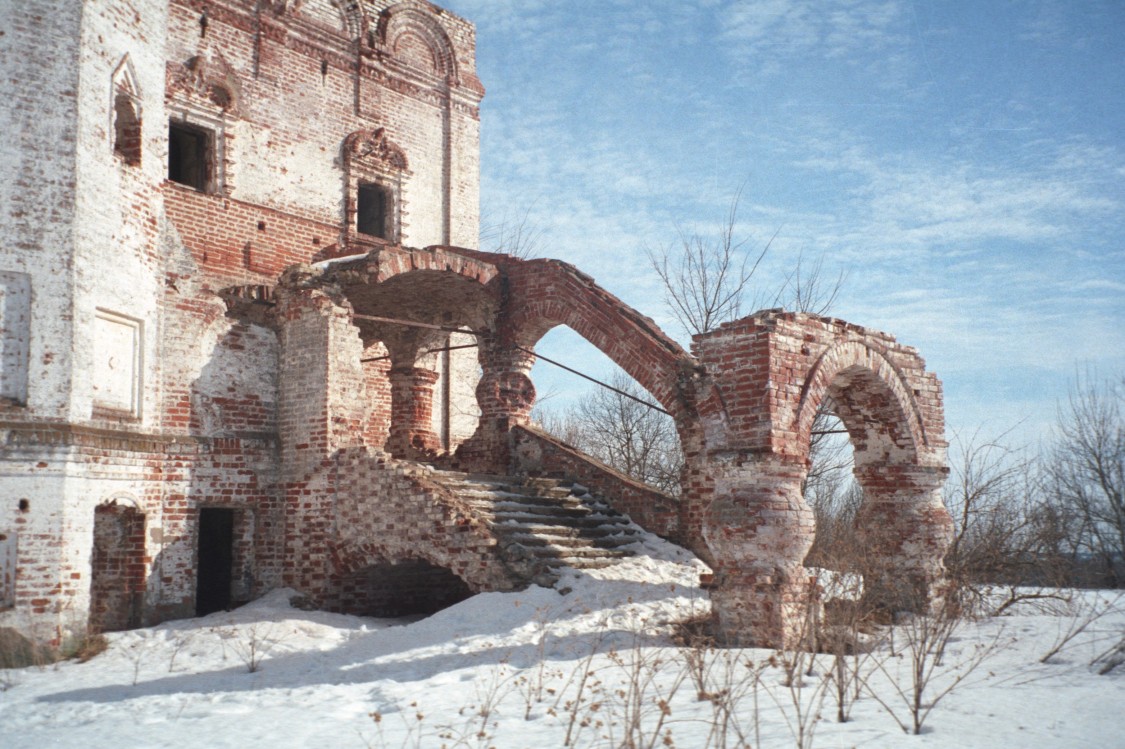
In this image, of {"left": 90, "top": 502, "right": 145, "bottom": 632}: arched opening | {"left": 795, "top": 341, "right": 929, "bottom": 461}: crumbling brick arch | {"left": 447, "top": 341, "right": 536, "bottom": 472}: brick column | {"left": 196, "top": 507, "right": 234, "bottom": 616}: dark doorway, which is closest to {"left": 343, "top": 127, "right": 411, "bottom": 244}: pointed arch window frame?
{"left": 447, "top": 341, "right": 536, "bottom": 472}: brick column

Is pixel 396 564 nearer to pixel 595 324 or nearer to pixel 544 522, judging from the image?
pixel 544 522

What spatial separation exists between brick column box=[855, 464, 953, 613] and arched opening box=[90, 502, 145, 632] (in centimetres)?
807

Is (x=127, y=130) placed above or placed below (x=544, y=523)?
above

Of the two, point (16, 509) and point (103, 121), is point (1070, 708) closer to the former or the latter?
point (16, 509)

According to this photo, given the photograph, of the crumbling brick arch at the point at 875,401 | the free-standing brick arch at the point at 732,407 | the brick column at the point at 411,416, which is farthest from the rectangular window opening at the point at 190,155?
the crumbling brick arch at the point at 875,401

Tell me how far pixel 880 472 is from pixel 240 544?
7.77 m

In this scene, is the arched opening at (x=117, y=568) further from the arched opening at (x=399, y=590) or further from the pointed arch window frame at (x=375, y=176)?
the pointed arch window frame at (x=375, y=176)

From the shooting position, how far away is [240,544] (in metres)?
12.4

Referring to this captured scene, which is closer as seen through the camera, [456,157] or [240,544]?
[240,544]

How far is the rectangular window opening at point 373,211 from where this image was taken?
1611 cm

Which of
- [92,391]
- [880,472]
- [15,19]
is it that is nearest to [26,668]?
[92,391]

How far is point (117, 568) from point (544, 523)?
4.83m

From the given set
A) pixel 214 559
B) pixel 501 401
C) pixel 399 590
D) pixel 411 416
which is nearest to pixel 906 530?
pixel 501 401

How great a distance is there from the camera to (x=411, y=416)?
52.7 ft
